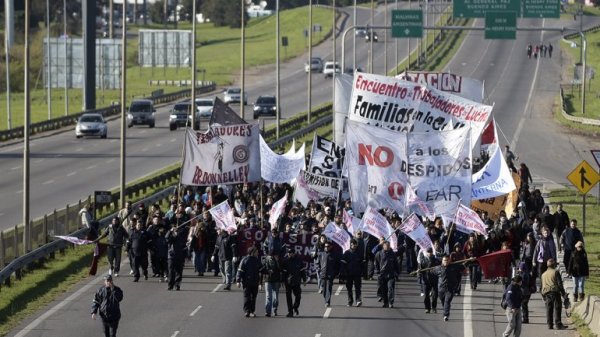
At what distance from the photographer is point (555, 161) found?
6306 centimetres

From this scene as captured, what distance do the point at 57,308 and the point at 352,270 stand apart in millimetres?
5396

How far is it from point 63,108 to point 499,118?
3499 centimetres

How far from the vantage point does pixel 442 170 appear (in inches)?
1209

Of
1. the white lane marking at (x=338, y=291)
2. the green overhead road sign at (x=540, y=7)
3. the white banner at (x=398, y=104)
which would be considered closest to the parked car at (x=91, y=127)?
the green overhead road sign at (x=540, y=7)

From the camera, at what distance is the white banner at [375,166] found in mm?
30719

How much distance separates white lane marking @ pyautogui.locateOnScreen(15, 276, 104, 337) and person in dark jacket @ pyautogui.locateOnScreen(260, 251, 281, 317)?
3.86 meters

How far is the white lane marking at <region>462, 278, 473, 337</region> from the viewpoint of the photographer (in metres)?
25.7

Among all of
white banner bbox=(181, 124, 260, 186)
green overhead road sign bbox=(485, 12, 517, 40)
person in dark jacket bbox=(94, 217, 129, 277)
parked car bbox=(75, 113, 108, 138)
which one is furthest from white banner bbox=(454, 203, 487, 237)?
parked car bbox=(75, 113, 108, 138)

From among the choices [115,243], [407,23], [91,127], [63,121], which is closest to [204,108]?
[63,121]

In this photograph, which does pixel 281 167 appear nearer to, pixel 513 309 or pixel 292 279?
pixel 292 279

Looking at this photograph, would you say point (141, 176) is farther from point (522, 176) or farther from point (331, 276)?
point (331, 276)

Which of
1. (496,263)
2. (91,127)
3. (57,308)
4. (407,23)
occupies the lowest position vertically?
(91,127)

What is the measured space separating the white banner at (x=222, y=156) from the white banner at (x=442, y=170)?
3.88 meters

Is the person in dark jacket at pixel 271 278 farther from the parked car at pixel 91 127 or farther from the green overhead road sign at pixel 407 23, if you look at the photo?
the parked car at pixel 91 127
